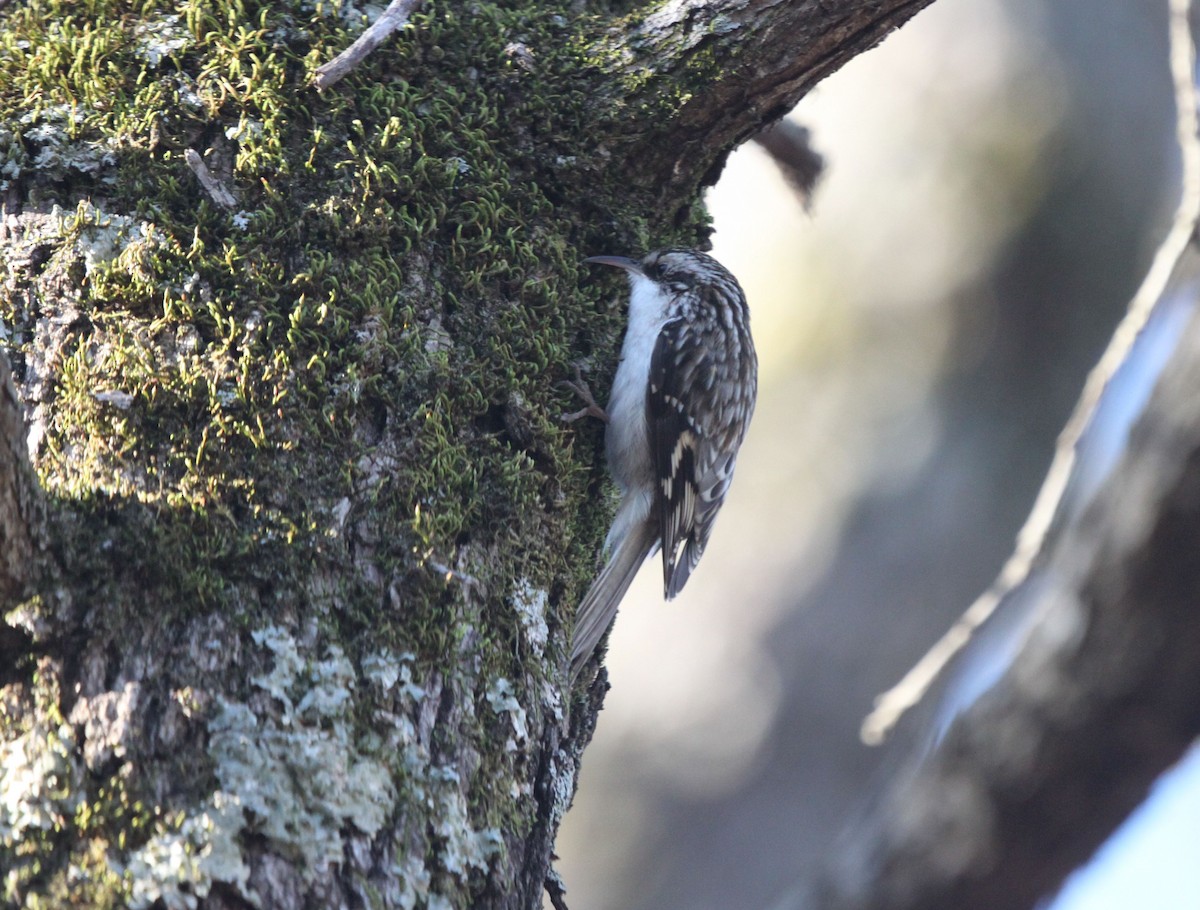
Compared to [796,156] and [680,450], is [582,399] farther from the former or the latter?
[796,156]

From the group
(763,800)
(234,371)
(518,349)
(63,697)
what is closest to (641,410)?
(518,349)

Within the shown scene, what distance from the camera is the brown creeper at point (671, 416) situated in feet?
7.43

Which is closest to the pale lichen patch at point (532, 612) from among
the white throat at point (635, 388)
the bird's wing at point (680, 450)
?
the white throat at point (635, 388)

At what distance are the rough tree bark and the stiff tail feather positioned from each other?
0.32 ft

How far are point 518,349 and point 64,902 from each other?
3.39ft

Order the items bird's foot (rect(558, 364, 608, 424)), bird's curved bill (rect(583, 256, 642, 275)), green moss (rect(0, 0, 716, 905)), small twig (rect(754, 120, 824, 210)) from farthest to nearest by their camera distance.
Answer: small twig (rect(754, 120, 824, 210)), bird's curved bill (rect(583, 256, 642, 275)), bird's foot (rect(558, 364, 608, 424)), green moss (rect(0, 0, 716, 905))

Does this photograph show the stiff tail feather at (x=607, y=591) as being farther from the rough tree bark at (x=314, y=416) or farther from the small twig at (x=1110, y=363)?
the small twig at (x=1110, y=363)

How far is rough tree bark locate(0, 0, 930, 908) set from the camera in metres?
1.26

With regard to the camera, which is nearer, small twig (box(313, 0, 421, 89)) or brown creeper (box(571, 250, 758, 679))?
small twig (box(313, 0, 421, 89))

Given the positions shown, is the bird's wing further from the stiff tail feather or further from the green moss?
the green moss

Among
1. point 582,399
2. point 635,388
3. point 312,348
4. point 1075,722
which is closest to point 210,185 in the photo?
point 312,348

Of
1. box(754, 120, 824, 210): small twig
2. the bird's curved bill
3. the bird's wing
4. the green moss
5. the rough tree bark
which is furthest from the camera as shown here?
→ box(754, 120, 824, 210): small twig

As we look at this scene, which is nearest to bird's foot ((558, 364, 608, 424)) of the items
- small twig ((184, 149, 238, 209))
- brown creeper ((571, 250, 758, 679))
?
brown creeper ((571, 250, 758, 679))

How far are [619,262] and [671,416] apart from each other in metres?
0.59
